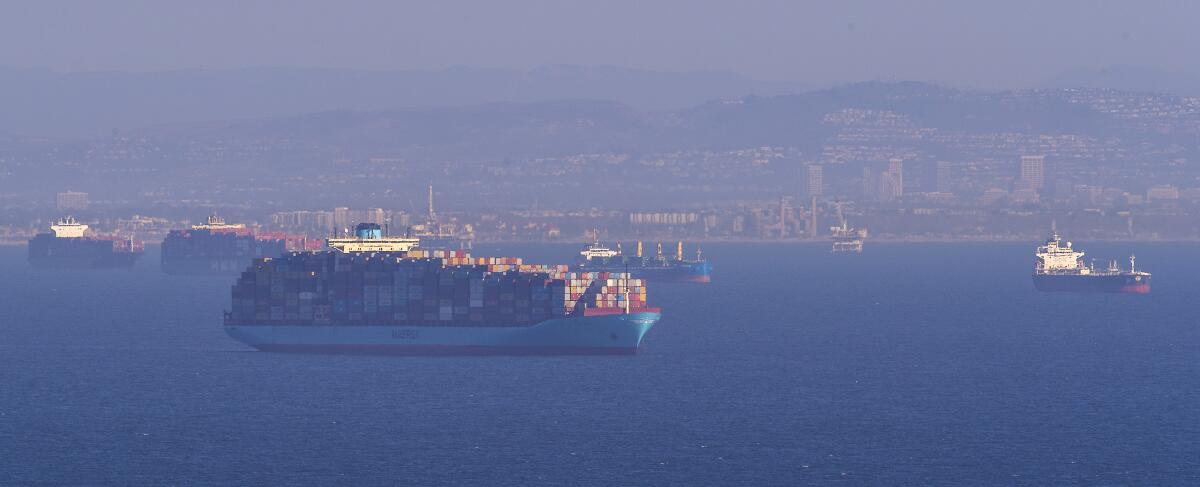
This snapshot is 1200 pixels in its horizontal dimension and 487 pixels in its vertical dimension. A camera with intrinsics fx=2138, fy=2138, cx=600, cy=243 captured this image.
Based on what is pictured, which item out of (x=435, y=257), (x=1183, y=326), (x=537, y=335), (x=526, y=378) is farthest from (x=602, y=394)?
(x=1183, y=326)

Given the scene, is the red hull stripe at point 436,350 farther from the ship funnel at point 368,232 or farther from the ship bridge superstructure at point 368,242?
the ship funnel at point 368,232

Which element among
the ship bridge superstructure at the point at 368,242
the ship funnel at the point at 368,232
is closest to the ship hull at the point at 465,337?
the ship bridge superstructure at the point at 368,242

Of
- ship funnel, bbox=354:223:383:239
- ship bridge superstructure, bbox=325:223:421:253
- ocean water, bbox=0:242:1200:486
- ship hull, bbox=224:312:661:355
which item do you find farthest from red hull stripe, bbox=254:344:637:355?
ship funnel, bbox=354:223:383:239

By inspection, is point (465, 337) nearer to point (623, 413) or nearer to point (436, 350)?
point (436, 350)

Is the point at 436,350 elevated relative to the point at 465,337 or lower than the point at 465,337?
lower

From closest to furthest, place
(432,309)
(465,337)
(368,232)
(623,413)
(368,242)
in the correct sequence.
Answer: (623,413) → (465,337) → (432,309) → (368,242) → (368,232)

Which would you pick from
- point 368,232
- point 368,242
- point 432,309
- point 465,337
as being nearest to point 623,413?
point 465,337

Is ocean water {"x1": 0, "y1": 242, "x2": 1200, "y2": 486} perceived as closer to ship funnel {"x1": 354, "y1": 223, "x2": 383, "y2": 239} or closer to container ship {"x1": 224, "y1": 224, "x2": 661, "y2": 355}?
container ship {"x1": 224, "y1": 224, "x2": 661, "y2": 355}
